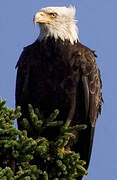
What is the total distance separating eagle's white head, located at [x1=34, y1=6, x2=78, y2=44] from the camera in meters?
8.70

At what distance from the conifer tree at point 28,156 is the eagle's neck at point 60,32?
2.27 m

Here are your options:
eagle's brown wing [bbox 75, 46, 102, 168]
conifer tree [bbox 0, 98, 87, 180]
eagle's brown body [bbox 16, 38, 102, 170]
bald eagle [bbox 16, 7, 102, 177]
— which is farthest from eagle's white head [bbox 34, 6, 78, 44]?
conifer tree [bbox 0, 98, 87, 180]

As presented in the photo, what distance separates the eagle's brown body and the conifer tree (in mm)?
1428

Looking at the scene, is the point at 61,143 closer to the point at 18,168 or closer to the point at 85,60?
the point at 18,168

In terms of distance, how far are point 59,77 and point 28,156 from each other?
259 cm

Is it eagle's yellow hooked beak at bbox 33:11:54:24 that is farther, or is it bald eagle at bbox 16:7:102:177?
eagle's yellow hooked beak at bbox 33:11:54:24

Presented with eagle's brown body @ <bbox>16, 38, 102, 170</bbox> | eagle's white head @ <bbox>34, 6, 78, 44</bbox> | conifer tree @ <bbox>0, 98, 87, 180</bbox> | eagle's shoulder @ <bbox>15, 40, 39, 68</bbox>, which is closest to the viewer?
conifer tree @ <bbox>0, 98, 87, 180</bbox>

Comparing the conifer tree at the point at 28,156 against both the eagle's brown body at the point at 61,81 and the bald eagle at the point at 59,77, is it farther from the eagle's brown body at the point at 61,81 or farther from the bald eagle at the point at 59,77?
the eagle's brown body at the point at 61,81

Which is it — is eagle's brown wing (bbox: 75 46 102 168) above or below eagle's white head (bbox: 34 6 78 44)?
below

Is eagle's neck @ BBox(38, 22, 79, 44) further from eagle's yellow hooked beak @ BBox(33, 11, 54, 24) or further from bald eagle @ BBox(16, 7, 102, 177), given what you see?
eagle's yellow hooked beak @ BBox(33, 11, 54, 24)

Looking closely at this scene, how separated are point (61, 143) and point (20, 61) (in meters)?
2.25

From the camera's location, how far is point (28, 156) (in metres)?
5.83

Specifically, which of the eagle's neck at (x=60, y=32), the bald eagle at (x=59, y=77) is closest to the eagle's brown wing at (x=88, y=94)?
the bald eagle at (x=59, y=77)

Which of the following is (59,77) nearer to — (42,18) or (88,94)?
(88,94)
